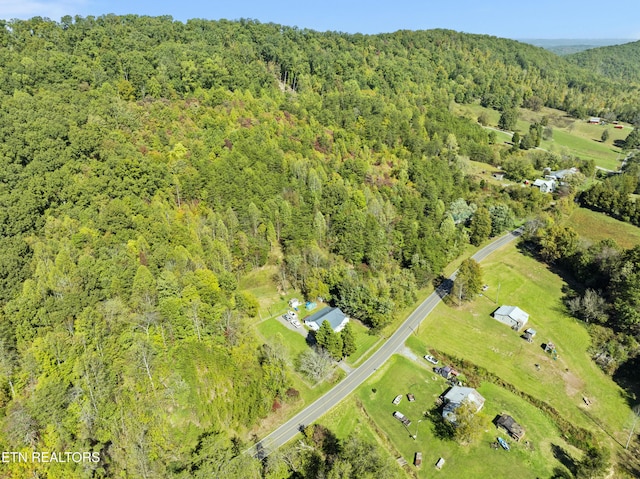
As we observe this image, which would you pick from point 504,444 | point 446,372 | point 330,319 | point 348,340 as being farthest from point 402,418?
point 330,319

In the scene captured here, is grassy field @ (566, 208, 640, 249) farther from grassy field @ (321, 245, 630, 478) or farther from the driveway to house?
the driveway to house

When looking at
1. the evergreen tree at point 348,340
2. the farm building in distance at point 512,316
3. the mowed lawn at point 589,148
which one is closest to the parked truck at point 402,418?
the evergreen tree at point 348,340

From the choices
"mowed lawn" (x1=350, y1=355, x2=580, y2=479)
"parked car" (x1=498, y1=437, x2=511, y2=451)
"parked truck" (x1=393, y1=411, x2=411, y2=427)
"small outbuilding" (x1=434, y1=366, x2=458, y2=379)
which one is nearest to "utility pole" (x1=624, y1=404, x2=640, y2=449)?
"mowed lawn" (x1=350, y1=355, x2=580, y2=479)

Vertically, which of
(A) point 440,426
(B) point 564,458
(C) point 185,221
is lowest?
(B) point 564,458

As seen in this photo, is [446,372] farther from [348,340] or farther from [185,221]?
[185,221]

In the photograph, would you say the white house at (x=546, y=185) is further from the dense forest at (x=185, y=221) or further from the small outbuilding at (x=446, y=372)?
the small outbuilding at (x=446, y=372)
